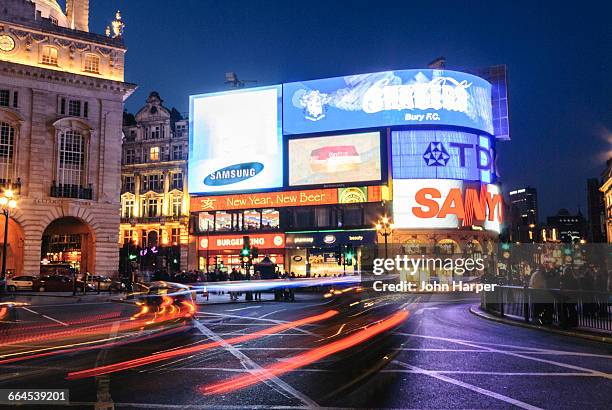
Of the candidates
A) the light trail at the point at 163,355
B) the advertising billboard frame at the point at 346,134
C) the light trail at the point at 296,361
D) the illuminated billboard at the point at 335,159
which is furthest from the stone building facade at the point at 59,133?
the light trail at the point at 296,361

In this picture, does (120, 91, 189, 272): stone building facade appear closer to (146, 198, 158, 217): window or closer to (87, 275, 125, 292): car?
(146, 198, 158, 217): window

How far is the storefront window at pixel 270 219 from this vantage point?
66.9 meters

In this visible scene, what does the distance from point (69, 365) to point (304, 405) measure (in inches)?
223

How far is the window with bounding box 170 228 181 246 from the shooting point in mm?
70125

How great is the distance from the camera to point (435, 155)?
62.9 meters

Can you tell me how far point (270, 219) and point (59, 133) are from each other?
28.0 metres

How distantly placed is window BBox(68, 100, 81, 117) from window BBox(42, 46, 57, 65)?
3.70m

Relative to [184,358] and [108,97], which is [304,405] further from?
[108,97]

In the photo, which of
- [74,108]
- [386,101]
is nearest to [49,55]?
[74,108]

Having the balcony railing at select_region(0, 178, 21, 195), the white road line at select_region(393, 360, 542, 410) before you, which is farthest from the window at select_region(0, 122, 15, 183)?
the white road line at select_region(393, 360, 542, 410)

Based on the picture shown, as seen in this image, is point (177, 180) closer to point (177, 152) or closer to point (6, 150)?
point (177, 152)

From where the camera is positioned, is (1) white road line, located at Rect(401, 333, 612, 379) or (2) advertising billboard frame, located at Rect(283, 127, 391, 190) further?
(2) advertising billboard frame, located at Rect(283, 127, 391, 190)

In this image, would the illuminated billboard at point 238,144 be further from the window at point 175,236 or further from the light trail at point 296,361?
the light trail at point 296,361

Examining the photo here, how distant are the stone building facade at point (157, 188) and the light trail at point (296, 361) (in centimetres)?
5620
